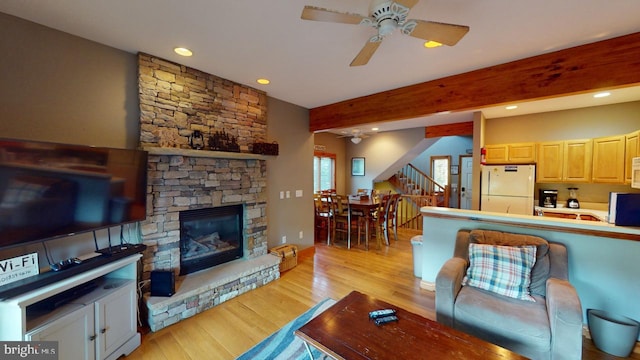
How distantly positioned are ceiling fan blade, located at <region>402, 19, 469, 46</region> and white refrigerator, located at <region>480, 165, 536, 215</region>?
11.5 feet

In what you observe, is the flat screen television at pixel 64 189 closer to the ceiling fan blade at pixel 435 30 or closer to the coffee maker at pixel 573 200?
Answer: the ceiling fan blade at pixel 435 30

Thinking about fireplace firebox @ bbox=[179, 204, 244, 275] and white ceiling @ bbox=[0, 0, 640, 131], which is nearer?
white ceiling @ bbox=[0, 0, 640, 131]

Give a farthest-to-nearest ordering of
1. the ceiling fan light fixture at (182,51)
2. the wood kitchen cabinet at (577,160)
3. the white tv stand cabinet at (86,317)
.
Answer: the wood kitchen cabinet at (577,160), the ceiling fan light fixture at (182,51), the white tv stand cabinet at (86,317)

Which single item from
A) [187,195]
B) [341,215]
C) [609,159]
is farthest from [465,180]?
[187,195]

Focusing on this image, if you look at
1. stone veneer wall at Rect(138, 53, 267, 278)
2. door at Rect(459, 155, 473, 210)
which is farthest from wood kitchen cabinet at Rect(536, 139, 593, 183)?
stone veneer wall at Rect(138, 53, 267, 278)

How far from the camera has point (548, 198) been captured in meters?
4.15

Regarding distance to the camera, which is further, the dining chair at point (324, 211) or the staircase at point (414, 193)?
the staircase at point (414, 193)

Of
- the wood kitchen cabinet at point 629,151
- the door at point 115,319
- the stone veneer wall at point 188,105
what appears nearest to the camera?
the door at point 115,319

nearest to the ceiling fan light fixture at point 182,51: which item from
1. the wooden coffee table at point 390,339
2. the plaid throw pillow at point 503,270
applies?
the wooden coffee table at point 390,339

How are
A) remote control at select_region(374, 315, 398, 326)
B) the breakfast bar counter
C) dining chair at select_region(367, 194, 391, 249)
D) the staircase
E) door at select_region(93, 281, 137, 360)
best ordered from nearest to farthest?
remote control at select_region(374, 315, 398, 326) < door at select_region(93, 281, 137, 360) < the breakfast bar counter < dining chair at select_region(367, 194, 391, 249) < the staircase

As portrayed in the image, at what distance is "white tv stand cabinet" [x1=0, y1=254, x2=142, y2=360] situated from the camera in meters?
1.38

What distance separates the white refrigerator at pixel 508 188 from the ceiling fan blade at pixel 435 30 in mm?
3496

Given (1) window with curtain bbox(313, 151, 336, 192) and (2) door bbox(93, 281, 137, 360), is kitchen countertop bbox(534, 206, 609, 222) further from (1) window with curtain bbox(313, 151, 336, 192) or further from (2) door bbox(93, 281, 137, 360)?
(2) door bbox(93, 281, 137, 360)

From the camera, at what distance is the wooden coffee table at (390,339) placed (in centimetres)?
133
